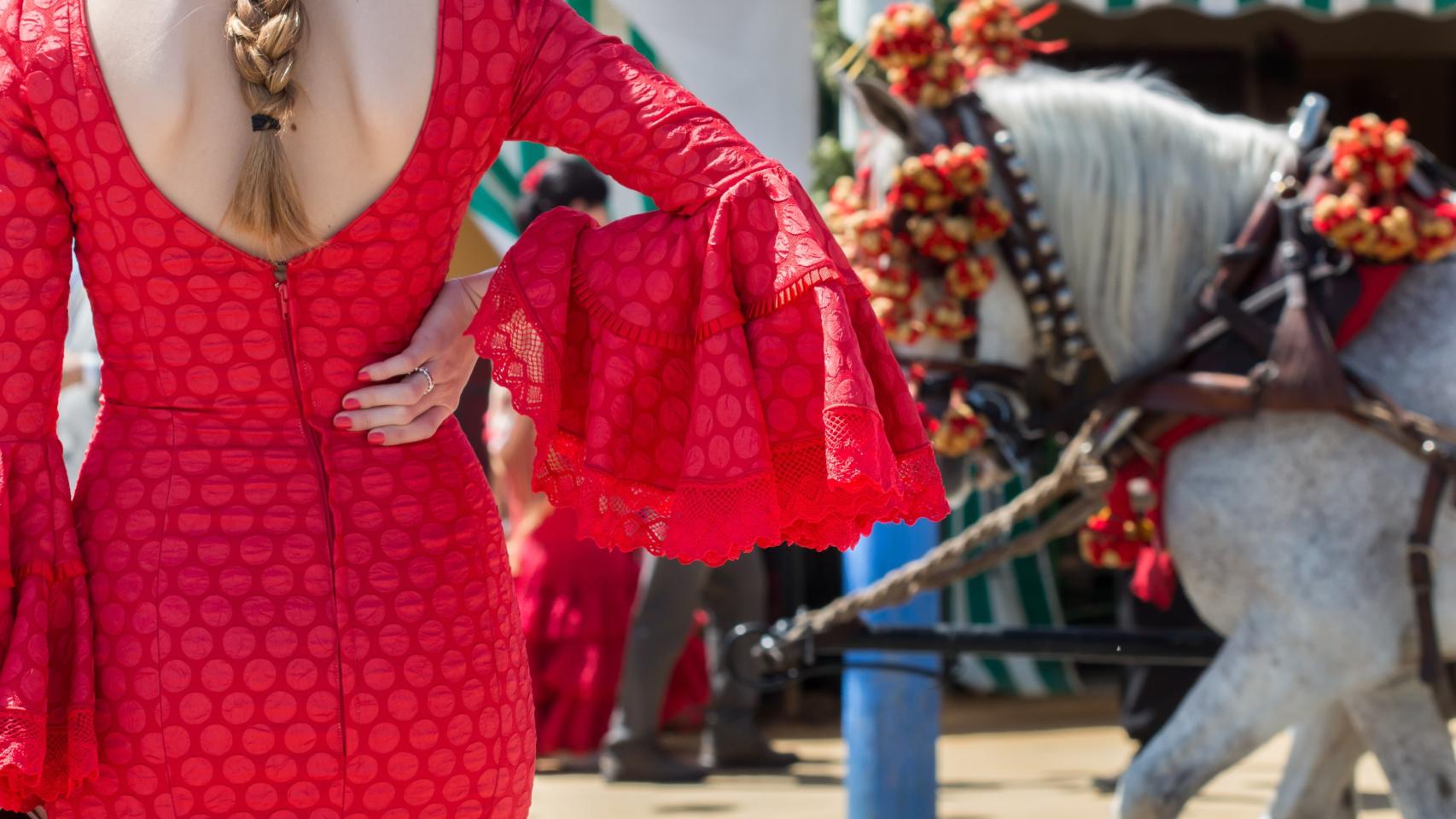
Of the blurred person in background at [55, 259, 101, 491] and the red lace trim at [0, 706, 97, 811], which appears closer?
the red lace trim at [0, 706, 97, 811]

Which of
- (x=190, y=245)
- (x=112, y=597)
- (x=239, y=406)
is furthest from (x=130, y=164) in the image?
(x=112, y=597)

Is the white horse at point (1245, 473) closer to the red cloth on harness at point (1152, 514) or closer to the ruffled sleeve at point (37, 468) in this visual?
the red cloth on harness at point (1152, 514)

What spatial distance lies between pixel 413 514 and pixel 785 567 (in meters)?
4.60

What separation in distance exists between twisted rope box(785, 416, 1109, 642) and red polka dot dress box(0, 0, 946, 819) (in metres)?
1.82

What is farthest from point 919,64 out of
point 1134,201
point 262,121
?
point 262,121

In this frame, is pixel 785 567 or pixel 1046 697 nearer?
pixel 785 567

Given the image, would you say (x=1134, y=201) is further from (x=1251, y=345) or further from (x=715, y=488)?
(x=715, y=488)

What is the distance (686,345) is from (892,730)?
2294 millimetres

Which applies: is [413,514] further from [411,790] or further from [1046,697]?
[1046,697]

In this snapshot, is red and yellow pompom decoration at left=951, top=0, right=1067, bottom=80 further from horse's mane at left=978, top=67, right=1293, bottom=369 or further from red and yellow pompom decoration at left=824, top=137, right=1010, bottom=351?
red and yellow pompom decoration at left=824, top=137, right=1010, bottom=351

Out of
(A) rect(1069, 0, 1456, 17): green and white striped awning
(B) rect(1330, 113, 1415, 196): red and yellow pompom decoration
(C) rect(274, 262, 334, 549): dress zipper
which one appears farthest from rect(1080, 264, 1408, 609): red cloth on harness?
(A) rect(1069, 0, 1456, 17): green and white striped awning

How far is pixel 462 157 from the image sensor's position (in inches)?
58.0

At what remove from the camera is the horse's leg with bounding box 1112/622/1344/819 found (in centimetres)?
287

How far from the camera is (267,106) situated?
1368 mm
